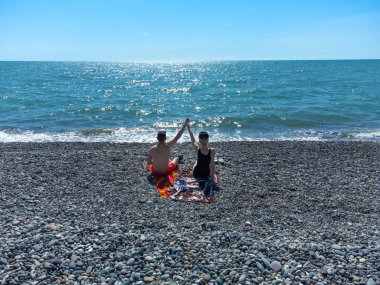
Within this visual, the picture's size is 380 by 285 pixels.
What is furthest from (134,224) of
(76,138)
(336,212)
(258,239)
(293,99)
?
(293,99)

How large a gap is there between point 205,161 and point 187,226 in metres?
2.93

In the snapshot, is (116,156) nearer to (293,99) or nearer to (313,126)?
(313,126)

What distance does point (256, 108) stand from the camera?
86.7 ft

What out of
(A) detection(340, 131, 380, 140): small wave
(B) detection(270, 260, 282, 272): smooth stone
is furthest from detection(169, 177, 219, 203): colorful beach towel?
(A) detection(340, 131, 380, 140): small wave

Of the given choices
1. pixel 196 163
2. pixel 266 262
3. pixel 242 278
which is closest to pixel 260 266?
pixel 266 262

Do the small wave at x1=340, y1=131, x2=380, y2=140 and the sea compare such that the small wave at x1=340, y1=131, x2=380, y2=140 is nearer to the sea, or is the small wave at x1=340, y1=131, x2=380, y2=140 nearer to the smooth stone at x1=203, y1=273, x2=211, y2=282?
the sea

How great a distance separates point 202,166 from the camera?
30.4 ft

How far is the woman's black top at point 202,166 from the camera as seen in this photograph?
9172 millimetres

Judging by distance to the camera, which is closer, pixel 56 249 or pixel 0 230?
pixel 56 249

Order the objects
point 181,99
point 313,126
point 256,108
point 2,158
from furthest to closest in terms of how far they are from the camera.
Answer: point 181,99
point 256,108
point 313,126
point 2,158

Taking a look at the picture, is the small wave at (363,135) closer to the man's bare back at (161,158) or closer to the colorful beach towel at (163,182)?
the colorful beach towel at (163,182)

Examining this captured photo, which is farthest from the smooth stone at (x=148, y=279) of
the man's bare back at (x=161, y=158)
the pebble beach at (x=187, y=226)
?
the man's bare back at (x=161, y=158)

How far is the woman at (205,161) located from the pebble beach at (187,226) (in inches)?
22.1

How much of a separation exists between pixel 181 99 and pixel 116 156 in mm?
22626
